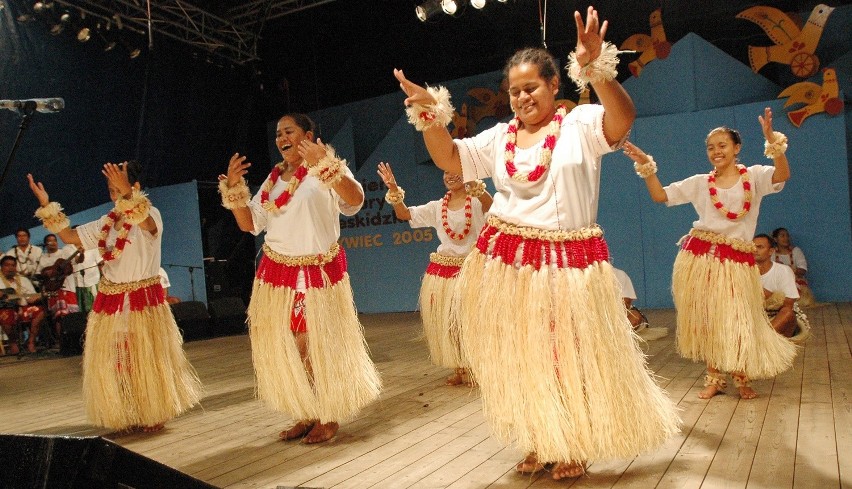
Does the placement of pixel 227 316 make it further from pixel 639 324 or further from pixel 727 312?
pixel 727 312

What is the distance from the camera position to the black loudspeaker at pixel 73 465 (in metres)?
1.36

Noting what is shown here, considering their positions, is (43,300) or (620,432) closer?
(620,432)

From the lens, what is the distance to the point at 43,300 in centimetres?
716

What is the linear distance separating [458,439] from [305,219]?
45.4 inches

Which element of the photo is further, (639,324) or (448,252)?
(639,324)

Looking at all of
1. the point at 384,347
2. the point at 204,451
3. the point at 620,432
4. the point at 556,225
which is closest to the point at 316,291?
the point at 204,451

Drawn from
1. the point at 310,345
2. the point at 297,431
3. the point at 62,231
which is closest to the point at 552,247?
the point at 310,345

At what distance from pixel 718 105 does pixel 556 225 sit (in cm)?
648

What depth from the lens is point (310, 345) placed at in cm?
283

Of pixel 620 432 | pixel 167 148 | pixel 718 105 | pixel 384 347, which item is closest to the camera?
pixel 620 432

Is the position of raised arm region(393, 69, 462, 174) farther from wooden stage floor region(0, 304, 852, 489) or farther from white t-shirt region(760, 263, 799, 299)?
white t-shirt region(760, 263, 799, 299)

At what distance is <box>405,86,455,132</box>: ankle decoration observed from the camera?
81.1 inches

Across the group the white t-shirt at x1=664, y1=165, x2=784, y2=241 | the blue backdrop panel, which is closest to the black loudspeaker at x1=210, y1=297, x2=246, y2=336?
the blue backdrop panel

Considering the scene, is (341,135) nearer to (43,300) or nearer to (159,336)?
→ (43,300)
